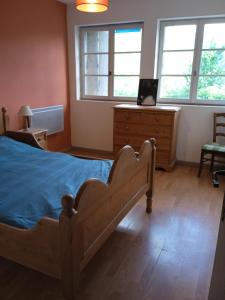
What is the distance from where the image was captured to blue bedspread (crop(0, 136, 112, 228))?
5.12 feet

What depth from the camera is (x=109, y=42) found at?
13.9 ft

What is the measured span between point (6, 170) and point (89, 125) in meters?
2.57

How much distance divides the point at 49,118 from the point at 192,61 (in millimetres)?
2375

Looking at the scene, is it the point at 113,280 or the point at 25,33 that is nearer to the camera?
the point at 113,280

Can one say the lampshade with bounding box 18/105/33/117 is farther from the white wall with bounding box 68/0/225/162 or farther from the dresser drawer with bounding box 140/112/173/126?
the dresser drawer with bounding box 140/112/173/126

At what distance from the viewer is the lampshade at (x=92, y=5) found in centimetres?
202

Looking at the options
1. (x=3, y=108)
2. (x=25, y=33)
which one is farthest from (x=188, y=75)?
(x=3, y=108)

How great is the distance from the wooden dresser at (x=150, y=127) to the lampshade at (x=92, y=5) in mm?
1635

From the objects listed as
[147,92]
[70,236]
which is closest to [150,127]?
[147,92]

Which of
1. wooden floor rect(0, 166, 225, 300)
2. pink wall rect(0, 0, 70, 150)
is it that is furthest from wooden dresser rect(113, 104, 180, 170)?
pink wall rect(0, 0, 70, 150)

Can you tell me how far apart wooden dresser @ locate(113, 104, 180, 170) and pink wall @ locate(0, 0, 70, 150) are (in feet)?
3.86

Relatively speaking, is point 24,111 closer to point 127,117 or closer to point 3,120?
point 3,120

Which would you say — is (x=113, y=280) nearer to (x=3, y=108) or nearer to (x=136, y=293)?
(x=136, y=293)

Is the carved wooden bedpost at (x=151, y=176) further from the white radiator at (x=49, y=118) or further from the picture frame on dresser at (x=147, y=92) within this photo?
the white radiator at (x=49, y=118)
